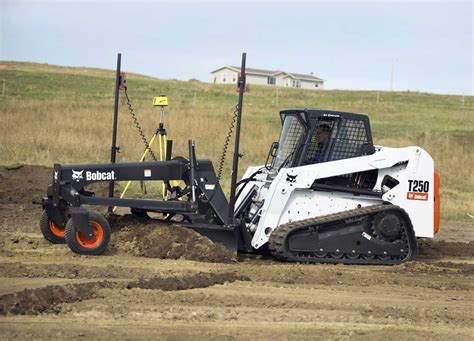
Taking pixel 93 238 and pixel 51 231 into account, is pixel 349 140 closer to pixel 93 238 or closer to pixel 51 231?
pixel 93 238

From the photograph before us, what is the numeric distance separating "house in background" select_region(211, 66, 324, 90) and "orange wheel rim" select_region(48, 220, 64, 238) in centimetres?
9033

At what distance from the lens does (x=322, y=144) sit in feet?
34.0

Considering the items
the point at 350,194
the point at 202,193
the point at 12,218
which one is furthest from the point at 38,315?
the point at 12,218

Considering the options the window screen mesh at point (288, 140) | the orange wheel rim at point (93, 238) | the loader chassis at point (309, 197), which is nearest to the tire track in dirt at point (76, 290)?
the loader chassis at point (309, 197)

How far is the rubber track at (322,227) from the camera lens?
9664 mm

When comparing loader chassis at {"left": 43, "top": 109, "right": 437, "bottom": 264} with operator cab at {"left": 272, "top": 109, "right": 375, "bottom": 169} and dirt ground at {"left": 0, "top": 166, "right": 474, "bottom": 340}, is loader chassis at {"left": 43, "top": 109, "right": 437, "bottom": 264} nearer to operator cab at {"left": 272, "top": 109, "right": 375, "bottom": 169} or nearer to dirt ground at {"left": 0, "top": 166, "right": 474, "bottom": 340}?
operator cab at {"left": 272, "top": 109, "right": 375, "bottom": 169}

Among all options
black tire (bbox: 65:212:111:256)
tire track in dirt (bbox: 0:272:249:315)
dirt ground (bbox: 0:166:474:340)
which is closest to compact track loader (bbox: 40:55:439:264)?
black tire (bbox: 65:212:111:256)

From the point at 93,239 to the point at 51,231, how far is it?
1.05 m

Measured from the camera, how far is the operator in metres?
10.3

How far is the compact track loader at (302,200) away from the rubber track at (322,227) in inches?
0.5

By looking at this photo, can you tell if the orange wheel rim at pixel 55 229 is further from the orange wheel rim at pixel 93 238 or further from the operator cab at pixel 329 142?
the operator cab at pixel 329 142

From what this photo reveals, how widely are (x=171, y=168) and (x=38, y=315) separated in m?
3.91

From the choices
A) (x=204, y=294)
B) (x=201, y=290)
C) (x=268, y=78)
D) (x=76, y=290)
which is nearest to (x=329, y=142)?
(x=201, y=290)

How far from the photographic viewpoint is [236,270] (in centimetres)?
904
